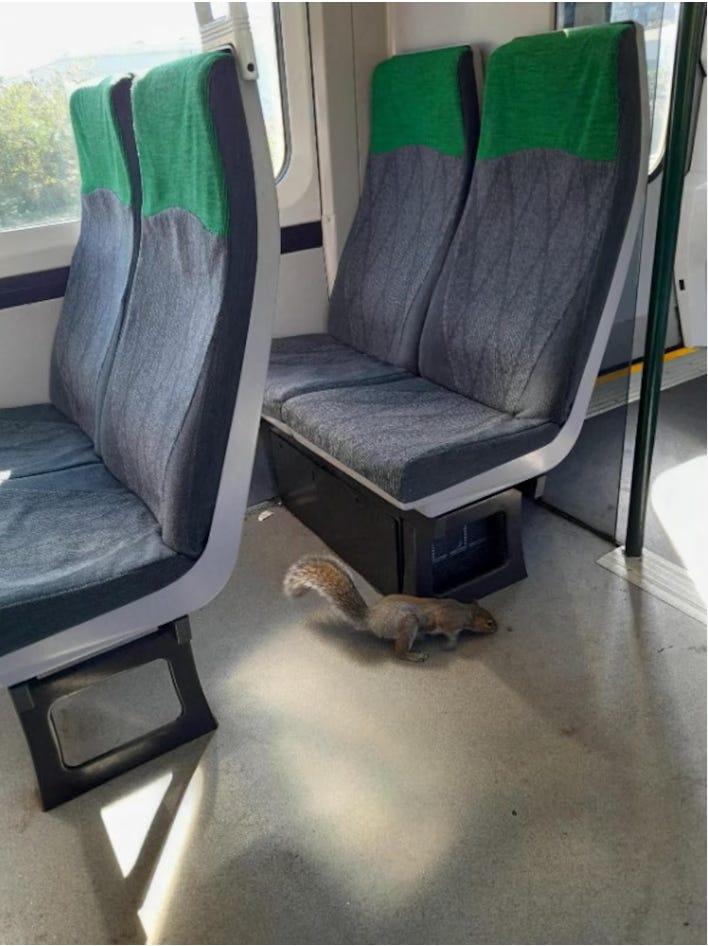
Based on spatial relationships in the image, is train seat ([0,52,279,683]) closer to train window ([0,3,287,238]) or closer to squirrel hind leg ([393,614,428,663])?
squirrel hind leg ([393,614,428,663])

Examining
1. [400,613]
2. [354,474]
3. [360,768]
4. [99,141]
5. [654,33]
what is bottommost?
[360,768]

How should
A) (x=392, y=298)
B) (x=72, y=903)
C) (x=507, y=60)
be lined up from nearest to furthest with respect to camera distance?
(x=72, y=903), (x=507, y=60), (x=392, y=298)

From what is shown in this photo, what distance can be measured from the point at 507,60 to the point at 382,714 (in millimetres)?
1880

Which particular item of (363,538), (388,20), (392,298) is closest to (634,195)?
(392,298)

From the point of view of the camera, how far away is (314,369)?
269cm

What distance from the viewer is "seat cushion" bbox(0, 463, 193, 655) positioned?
4.65 ft

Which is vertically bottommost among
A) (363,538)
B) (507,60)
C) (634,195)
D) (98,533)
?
(363,538)

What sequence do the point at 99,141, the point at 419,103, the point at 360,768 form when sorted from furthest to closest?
the point at 419,103 → the point at 99,141 → the point at 360,768

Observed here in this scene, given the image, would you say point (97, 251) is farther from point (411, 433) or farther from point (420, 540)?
point (420, 540)

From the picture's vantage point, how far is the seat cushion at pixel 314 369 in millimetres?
2514

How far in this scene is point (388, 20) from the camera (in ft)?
9.22

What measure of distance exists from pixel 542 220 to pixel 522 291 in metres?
0.21

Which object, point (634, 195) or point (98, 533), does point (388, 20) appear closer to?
point (634, 195)

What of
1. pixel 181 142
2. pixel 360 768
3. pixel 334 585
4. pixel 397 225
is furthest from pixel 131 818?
pixel 397 225
